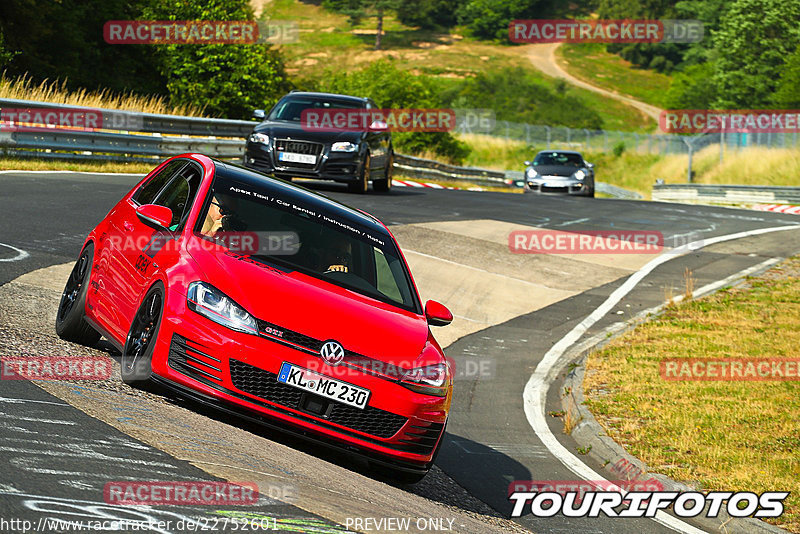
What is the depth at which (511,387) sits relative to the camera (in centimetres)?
1085

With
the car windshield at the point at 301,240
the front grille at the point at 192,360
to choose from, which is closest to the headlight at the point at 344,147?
the car windshield at the point at 301,240

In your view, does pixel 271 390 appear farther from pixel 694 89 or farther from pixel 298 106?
pixel 694 89

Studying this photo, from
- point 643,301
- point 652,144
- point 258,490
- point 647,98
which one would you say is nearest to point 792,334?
point 643,301

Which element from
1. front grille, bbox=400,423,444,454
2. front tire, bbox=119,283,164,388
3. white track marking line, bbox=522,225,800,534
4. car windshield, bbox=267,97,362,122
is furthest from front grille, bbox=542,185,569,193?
front tire, bbox=119,283,164,388

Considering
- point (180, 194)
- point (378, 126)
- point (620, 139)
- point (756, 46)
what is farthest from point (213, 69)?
point (756, 46)

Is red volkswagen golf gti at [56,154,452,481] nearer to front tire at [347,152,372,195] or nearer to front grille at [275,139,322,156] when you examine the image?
front grille at [275,139,322,156]

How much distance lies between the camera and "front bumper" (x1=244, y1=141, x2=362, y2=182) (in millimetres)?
19641

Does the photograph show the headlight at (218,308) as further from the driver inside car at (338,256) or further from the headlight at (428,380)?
the driver inside car at (338,256)

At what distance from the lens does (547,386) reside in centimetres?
1096

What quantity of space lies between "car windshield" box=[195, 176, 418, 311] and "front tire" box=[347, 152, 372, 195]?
13112 mm

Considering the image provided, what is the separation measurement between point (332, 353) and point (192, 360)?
32.2 inches

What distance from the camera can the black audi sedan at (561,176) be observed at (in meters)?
30.3

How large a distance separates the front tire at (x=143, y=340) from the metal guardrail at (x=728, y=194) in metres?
29.0

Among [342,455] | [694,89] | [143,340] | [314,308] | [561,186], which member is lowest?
[694,89]
